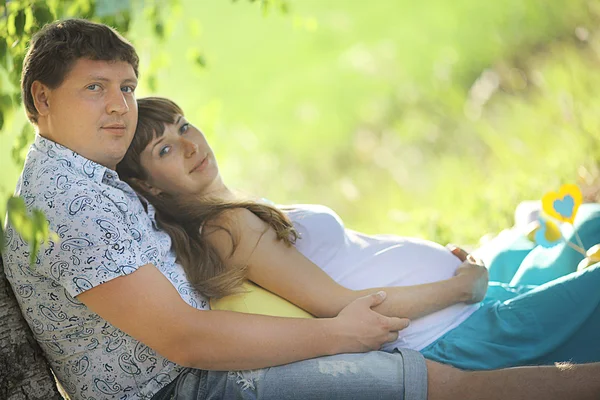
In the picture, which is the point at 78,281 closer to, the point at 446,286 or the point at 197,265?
Result: the point at 197,265

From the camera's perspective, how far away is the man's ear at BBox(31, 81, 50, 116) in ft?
7.26

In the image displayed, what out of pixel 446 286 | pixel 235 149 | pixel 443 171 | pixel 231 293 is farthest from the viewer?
pixel 235 149

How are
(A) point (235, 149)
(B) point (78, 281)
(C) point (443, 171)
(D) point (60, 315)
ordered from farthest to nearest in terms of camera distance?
(A) point (235, 149), (C) point (443, 171), (D) point (60, 315), (B) point (78, 281)

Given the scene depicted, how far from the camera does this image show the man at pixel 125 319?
2.04 meters

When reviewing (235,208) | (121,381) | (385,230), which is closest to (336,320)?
(235,208)

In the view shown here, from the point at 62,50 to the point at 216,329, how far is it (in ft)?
3.08

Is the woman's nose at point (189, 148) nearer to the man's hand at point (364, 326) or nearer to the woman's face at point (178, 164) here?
the woman's face at point (178, 164)

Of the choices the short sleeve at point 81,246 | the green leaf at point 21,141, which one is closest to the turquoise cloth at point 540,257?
the short sleeve at point 81,246

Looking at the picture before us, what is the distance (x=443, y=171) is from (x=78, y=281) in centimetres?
409

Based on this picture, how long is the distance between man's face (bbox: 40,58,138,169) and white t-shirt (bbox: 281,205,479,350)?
69 centimetres

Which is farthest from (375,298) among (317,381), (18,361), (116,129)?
(18,361)

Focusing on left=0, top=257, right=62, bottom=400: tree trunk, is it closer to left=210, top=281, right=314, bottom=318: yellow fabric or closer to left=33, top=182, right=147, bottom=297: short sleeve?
left=33, top=182, right=147, bottom=297: short sleeve

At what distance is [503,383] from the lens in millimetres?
2223

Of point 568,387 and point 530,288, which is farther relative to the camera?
point 530,288
